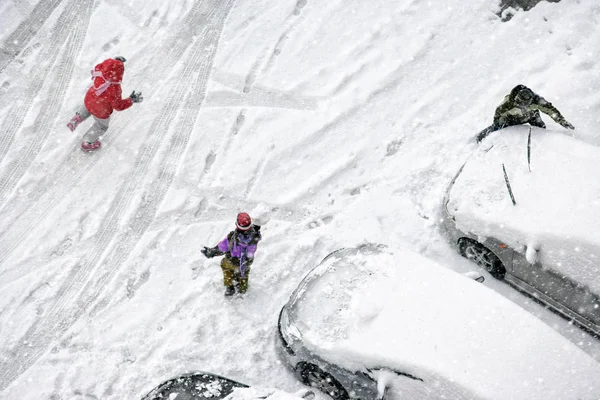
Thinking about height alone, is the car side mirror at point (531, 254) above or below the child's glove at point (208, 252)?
below

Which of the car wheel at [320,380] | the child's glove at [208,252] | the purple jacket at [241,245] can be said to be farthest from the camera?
the child's glove at [208,252]

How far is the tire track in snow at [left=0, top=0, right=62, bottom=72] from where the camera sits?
27.4ft

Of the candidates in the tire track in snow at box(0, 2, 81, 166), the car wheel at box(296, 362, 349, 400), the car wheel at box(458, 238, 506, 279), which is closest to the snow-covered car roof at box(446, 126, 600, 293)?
the car wheel at box(458, 238, 506, 279)

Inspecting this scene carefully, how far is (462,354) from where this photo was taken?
15.0 ft

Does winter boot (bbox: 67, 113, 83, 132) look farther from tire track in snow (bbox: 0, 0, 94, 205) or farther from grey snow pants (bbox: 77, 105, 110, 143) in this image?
tire track in snow (bbox: 0, 0, 94, 205)

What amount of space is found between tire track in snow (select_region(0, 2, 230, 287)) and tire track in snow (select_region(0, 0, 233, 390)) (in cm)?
26

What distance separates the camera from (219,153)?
7.51m

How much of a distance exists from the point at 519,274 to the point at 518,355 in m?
1.36

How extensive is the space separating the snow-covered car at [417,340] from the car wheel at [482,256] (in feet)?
3.37

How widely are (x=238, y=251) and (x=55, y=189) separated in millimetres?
3304

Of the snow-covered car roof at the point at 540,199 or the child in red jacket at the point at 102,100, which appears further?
the child in red jacket at the point at 102,100

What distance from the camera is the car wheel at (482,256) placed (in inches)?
235

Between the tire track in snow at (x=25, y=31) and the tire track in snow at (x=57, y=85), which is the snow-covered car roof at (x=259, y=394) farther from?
the tire track in snow at (x=25, y=31)

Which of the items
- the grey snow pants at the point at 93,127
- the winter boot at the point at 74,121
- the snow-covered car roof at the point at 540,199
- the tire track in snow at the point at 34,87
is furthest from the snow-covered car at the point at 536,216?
the tire track in snow at the point at 34,87
